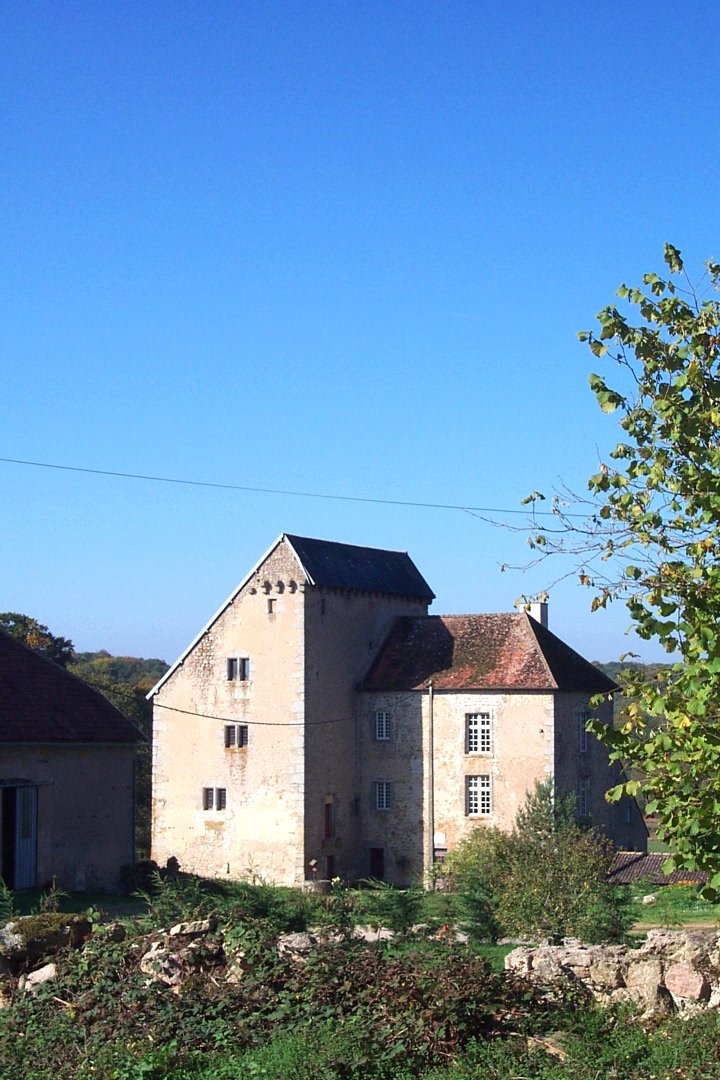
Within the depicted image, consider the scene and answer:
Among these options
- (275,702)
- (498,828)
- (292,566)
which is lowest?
(498,828)

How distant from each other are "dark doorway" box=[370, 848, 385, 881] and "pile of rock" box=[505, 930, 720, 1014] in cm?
3115

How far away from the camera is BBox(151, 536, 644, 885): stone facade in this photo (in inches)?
1742

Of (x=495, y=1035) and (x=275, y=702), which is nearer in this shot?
(x=495, y=1035)

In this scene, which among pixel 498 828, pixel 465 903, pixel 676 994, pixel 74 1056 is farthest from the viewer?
pixel 498 828

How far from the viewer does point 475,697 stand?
45.0 m

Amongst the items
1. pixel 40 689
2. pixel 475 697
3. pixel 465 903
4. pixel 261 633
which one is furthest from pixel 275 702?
pixel 465 903

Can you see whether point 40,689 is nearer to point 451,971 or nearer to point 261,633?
point 261,633

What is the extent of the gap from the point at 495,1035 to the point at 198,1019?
3.05 meters

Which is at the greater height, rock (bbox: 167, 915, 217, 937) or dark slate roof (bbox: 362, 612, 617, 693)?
dark slate roof (bbox: 362, 612, 617, 693)

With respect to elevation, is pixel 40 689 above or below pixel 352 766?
above

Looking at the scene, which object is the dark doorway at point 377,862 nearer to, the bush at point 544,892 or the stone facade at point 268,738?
the stone facade at point 268,738

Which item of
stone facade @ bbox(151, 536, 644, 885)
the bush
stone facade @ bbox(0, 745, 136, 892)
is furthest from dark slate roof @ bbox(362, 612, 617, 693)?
the bush

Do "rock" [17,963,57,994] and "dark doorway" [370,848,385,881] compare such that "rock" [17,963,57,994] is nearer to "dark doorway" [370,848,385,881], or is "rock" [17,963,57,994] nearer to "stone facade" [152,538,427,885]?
"stone facade" [152,538,427,885]

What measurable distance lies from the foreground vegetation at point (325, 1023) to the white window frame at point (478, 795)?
95.8ft
